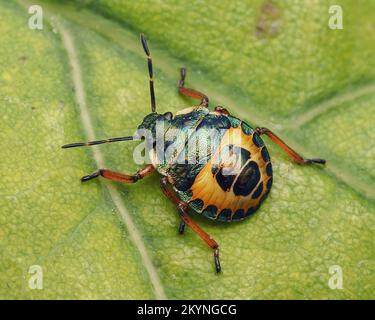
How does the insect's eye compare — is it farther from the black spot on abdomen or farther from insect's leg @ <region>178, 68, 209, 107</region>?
the black spot on abdomen

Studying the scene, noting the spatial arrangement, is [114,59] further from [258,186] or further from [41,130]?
[258,186]

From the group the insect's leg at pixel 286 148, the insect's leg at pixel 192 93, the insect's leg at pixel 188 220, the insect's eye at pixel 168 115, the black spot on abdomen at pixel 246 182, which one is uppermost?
the insect's leg at pixel 192 93

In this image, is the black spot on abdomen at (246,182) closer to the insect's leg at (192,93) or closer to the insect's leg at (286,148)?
the insect's leg at (286,148)

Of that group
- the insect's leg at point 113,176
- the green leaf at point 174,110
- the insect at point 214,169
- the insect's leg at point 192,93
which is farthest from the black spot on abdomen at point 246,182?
the insect's leg at point 113,176

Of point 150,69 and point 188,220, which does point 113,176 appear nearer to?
point 188,220

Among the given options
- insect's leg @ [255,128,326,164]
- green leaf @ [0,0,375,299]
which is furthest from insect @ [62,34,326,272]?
green leaf @ [0,0,375,299]

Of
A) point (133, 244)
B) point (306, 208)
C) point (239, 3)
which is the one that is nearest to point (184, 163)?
point (133, 244)
